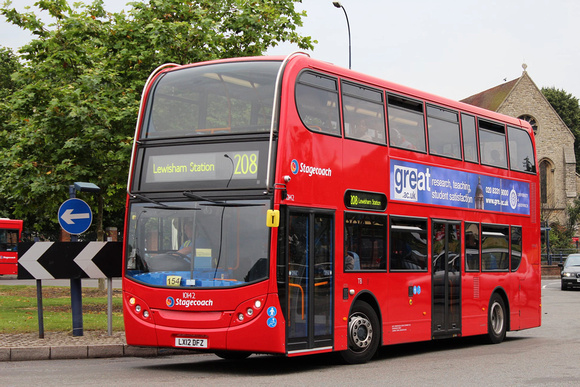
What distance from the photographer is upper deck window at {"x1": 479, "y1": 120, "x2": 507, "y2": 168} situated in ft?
53.8

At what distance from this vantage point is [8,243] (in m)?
43.9

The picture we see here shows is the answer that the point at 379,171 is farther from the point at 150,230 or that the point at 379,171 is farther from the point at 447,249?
the point at 150,230

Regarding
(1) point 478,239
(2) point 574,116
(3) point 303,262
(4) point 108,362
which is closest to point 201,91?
(3) point 303,262

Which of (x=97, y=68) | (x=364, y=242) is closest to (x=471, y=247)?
(x=364, y=242)

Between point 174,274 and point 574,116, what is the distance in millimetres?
81582

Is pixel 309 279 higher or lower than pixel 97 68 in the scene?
lower

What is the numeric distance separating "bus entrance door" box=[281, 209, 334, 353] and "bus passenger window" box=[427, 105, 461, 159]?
3.56 m

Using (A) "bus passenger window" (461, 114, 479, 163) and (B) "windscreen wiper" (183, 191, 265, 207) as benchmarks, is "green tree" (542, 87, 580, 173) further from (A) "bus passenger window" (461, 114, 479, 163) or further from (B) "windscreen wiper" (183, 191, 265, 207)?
(B) "windscreen wiper" (183, 191, 265, 207)

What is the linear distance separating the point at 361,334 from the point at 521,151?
727 centimetres

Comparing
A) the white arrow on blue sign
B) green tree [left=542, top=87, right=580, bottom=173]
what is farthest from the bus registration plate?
green tree [left=542, top=87, right=580, bottom=173]

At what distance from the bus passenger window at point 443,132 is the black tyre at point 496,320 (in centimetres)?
328

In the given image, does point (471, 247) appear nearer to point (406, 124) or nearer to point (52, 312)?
point (406, 124)

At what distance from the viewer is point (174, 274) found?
11203 millimetres

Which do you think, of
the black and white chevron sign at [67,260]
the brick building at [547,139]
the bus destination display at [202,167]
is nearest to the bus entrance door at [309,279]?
the bus destination display at [202,167]
